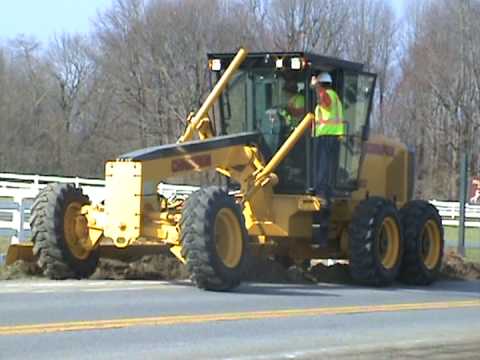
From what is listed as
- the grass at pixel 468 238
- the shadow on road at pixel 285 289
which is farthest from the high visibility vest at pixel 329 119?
the grass at pixel 468 238

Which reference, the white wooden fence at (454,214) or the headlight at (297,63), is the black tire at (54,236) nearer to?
the headlight at (297,63)

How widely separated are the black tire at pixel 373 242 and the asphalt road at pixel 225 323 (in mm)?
911

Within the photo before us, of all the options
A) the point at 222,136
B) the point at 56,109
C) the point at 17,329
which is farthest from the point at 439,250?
the point at 56,109

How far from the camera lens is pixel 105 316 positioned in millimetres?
12602

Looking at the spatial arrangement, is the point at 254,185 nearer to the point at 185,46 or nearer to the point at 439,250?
the point at 439,250

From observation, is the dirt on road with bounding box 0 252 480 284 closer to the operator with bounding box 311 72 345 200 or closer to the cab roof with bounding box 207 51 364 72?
the operator with bounding box 311 72 345 200

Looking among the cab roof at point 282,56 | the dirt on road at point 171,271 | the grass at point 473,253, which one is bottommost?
the grass at point 473,253

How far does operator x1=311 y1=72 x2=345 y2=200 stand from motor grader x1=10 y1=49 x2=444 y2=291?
0.43 ft

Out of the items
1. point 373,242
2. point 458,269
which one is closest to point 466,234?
point 458,269

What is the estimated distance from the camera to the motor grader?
15.8 m

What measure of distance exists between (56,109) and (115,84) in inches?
301

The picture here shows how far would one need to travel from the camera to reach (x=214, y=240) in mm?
15672

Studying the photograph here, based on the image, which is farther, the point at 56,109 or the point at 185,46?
the point at 56,109

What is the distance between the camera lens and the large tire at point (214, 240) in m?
15.4
